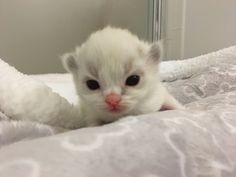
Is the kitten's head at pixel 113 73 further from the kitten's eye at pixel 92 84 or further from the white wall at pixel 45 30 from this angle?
the white wall at pixel 45 30

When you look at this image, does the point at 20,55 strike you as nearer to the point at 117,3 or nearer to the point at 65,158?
the point at 117,3

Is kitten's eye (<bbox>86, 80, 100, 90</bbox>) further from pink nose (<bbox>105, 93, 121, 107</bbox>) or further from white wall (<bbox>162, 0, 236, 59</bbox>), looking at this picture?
white wall (<bbox>162, 0, 236, 59</bbox>)

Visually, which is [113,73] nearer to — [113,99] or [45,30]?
[113,99]

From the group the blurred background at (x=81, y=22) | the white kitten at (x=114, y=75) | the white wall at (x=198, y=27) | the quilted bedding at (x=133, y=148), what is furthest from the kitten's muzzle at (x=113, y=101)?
the white wall at (x=198, y=27)

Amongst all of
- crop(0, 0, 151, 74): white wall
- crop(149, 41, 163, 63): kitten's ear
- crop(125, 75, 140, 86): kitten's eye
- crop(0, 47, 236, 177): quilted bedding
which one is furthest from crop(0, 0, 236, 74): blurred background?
crop(0, 47, 236, 177): quilted bedding

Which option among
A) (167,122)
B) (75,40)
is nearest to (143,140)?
(167,122)

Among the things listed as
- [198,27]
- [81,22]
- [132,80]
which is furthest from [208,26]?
[132,80]

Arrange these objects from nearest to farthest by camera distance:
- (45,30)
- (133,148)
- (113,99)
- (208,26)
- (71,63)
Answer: (133,148) < (113,99) < (71,63) < (45,30) < (208,26)
